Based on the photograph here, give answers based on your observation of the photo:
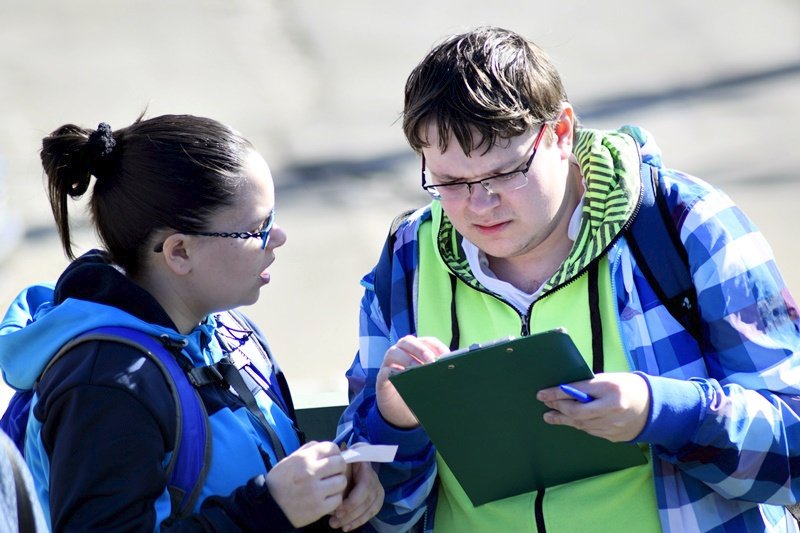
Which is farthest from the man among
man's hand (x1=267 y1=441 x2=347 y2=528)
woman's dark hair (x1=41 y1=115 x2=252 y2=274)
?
woman's dark hair (x1=41 y1=115 x2=252 y2=274)

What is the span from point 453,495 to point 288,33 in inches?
201

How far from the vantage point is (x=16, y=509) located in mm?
1322

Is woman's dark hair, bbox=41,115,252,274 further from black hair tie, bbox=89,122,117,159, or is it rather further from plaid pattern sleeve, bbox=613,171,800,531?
plaid pattern sleeve, bbox=613,171,800,531

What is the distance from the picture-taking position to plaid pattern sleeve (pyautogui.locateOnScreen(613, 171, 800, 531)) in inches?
77.5

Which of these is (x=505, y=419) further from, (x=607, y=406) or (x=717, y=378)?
(x=717, y=378)

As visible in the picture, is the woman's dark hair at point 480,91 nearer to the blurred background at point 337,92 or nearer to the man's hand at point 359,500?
the man's hand at point 359,500

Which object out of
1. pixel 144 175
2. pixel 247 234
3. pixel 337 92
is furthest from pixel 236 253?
pixel 337 92

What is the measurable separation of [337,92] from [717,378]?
183 inches

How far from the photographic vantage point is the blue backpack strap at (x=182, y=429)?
1.98 m

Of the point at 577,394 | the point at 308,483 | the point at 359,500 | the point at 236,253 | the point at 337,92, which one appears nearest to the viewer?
the point at 577,394

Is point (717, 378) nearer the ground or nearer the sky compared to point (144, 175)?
nearer the ground

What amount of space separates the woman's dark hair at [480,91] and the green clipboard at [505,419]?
465 mm

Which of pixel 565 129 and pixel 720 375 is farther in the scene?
pixel 565 129

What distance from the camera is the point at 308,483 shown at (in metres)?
2.00
